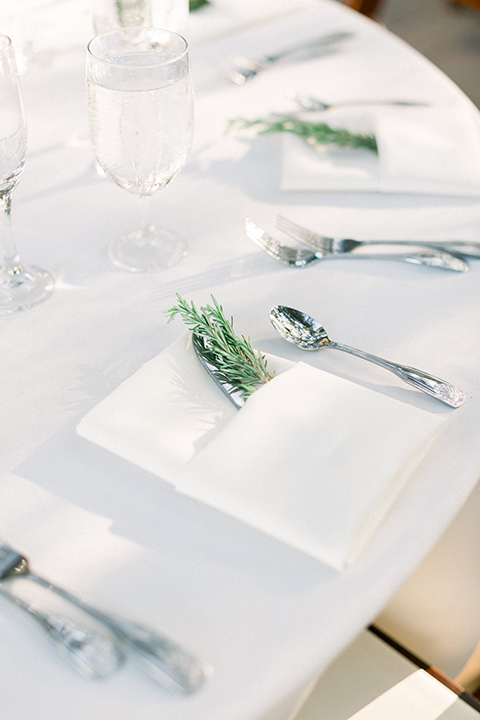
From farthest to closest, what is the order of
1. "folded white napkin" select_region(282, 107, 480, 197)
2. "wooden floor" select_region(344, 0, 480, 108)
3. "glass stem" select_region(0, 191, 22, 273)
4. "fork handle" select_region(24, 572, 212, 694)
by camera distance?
"wooden floor" select_region(344, 0, 480, 108) → "folded white napkin" select_region(282, 107, 480, 197) → "glass stem" select_region(0, 191, 22, 273) → "fork handle" select_region(24, 572, 212, 694)

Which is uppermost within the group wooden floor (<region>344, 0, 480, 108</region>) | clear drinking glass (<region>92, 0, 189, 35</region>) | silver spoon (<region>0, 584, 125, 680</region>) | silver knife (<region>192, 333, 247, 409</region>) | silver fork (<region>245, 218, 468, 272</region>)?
clear drinking glass (<region>92, 0, 189, 35</region>)

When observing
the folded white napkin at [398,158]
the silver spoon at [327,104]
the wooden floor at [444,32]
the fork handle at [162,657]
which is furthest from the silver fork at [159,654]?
the wooden floor at [444,32]

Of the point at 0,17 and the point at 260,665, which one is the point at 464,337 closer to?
the point at 260,665

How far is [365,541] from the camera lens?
54 cm

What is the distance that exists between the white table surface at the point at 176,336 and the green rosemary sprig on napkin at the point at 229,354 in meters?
0.05

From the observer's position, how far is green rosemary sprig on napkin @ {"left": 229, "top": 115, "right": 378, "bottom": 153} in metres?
1.03

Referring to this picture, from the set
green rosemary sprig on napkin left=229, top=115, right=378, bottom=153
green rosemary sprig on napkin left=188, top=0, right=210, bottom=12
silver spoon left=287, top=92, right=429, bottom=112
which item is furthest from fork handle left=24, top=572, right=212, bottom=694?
green rosemary sprig on napkin left=188, top=0, right=210, bottom=12

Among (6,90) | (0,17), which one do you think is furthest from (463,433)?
(0,17)

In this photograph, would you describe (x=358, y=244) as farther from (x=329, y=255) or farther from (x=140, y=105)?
(x=140, y=105)

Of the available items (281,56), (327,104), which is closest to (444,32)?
(281,56)

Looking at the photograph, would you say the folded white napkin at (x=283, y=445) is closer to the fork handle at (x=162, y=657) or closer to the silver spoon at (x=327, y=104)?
the fork handle at (x=162, y=657)

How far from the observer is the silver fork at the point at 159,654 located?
46 centimetres

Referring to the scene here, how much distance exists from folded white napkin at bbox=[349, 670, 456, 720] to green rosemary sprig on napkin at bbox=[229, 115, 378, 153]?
2.35 ft

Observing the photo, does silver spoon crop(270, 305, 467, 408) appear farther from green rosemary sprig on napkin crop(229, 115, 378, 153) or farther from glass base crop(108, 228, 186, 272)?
green rosemary sprig on napkin crop(229, 115, 378, 153)
